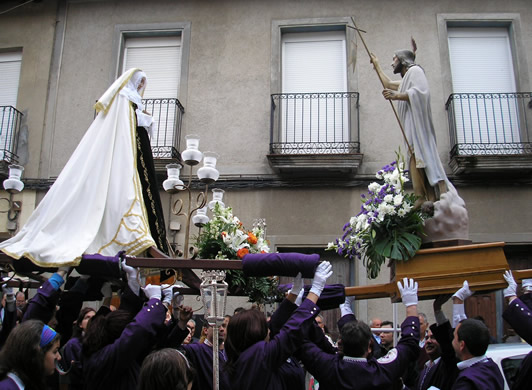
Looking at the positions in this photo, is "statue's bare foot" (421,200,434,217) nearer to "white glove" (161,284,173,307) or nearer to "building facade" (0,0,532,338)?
"white glove" (161,284,173,307)

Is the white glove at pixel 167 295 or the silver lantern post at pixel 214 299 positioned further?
the white glove at pixel 167 295

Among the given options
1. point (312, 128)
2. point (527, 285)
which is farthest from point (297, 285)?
point (312, 128)

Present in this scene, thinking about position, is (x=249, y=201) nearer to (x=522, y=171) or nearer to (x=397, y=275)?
(x=522, y=171)

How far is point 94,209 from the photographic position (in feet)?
13.4

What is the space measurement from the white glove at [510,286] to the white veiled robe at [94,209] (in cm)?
244

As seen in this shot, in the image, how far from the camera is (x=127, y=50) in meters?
11.3

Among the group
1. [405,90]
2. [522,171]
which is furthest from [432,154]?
[522,171]

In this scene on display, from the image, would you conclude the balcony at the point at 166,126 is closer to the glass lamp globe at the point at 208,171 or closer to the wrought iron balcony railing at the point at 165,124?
the wrought iron balcony railing at the point at 165,124

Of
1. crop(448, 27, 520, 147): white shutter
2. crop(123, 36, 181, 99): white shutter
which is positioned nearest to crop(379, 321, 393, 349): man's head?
crop(448, 27, 520, 147): white shutter

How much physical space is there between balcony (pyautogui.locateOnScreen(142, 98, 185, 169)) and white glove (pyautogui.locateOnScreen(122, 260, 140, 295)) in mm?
6300

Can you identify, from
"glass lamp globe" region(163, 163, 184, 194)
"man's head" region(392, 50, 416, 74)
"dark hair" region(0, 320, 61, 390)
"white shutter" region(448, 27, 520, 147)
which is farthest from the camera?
"white shutter" region(448, 27, 520, 147)

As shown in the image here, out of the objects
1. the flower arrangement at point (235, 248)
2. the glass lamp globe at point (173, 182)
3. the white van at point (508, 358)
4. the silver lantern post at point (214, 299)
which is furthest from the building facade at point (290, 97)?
the silver lantern post at point (214, 299)

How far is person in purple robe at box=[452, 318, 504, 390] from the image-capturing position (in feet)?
10.7

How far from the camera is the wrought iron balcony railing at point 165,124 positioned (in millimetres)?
10102
